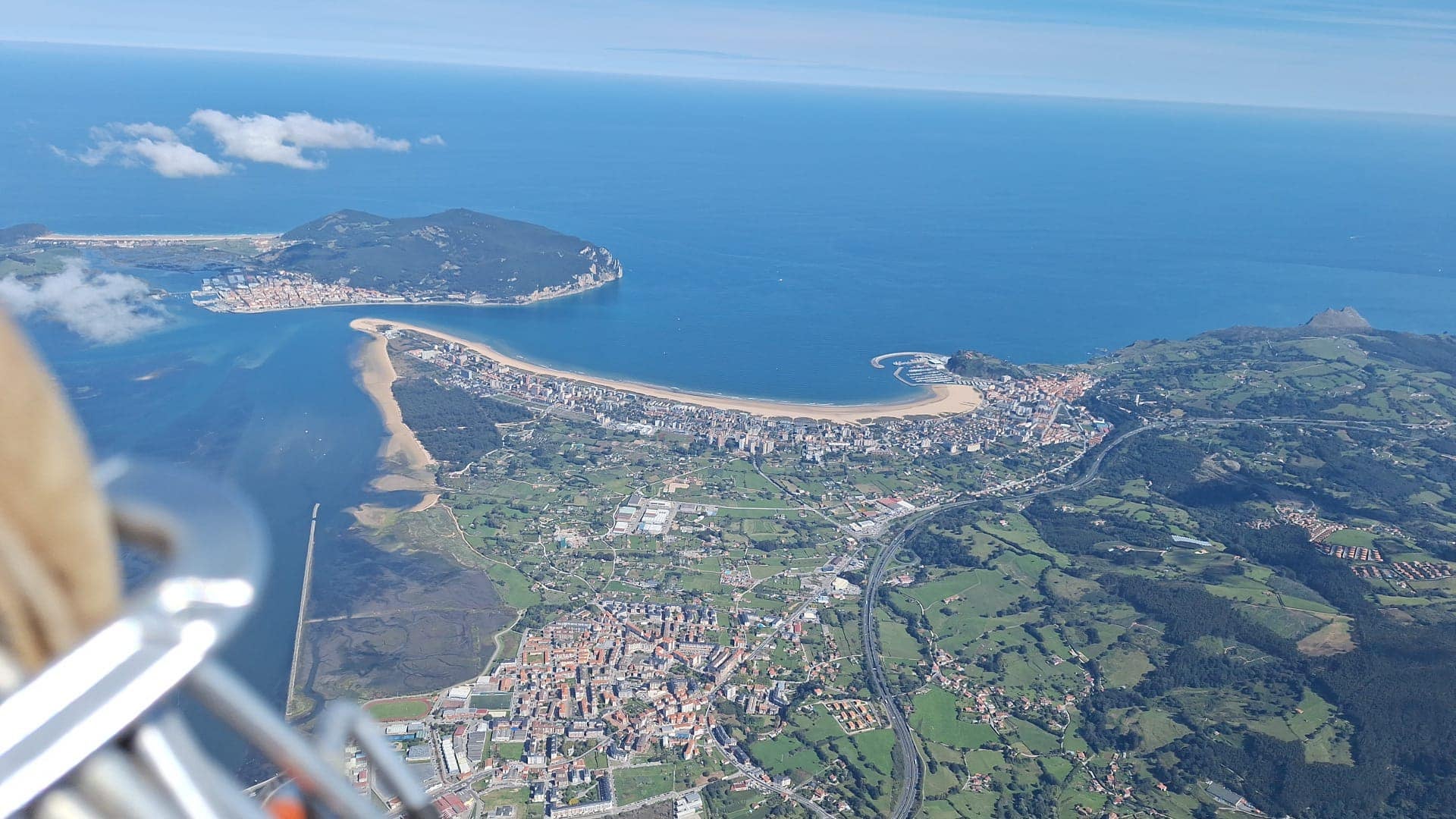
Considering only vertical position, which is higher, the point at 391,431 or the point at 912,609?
the point at 391,431

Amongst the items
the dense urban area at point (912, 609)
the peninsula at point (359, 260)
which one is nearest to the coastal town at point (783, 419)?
the dense urban area at point (912, 609)

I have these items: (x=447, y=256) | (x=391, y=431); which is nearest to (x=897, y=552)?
(x=391, y=431)

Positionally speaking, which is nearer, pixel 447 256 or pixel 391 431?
pixel 391 431

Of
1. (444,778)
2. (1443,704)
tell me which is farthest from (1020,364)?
(444,778)

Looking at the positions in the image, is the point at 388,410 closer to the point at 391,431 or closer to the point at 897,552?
the point at 391,431

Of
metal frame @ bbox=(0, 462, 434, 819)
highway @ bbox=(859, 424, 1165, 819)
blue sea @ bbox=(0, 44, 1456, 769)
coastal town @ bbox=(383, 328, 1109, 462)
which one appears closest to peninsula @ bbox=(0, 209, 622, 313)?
blue sea @ bbox=(0, 44, 1456, 769)

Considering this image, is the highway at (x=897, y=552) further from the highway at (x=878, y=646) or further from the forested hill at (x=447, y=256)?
the forested hill at (x=447, y=256)

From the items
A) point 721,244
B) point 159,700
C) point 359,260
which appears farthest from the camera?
point 721,244

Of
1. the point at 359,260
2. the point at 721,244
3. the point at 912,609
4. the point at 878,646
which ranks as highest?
the point at 359,260

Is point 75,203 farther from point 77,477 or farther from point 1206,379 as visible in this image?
point 77,477
